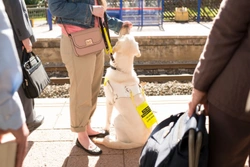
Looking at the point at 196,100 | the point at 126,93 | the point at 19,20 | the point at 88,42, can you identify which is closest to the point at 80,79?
the point at 88,42

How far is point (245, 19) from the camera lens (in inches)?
63.1

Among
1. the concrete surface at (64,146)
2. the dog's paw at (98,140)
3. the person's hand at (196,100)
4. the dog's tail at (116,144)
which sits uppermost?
the person's hand at (196,100)

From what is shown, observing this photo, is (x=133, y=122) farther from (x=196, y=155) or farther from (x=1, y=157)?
(x=1, y=157)

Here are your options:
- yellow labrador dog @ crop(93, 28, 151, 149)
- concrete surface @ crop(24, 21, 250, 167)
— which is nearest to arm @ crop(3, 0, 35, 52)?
yellow labrador dog @ crop(93, 28, 151, 149)

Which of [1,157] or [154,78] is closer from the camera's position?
[1,157]

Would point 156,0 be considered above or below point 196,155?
below

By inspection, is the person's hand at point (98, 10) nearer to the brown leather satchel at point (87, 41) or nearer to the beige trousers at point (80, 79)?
the brown leather satchel at point (87, 41)

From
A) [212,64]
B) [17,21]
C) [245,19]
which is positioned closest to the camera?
[245,19]

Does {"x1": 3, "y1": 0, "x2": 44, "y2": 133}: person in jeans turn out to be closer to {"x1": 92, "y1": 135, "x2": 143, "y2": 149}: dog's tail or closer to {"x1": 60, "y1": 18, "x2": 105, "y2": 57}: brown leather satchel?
{"x1": 60, "y1": 18, "x2": 105, "y2": 57}: brown leather satchel

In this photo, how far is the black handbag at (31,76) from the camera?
2.88 m

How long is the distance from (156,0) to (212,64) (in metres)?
11.0

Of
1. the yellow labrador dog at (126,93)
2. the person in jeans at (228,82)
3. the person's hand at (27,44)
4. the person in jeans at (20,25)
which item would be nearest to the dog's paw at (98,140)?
the yellow labrador dog at (126,93)

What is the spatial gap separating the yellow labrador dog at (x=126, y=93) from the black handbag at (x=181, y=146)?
1.25 m

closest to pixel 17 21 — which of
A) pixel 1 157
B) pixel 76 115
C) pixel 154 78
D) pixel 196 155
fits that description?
pixel 76 115
